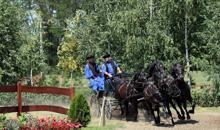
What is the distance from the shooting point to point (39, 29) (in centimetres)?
4131

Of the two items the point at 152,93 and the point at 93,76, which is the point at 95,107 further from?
the point at 152,93

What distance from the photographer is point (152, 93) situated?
13.8 m

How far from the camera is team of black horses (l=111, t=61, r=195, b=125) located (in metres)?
13.9

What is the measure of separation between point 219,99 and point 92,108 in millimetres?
6598

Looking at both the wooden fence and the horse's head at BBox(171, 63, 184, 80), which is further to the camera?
the wooden fence

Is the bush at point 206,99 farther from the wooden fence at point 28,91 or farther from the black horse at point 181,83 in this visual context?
the wooden fence at point 28,91

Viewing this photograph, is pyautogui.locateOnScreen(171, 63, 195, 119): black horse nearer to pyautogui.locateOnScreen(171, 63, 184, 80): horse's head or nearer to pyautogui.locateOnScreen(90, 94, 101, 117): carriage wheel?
pyautogui.locateOnScreen(171, 63, 184, 80): horse's head

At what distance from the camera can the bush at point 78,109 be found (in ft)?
40.8

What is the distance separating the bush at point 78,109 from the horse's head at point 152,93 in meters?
2.12

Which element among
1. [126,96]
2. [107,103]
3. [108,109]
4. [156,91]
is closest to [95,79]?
[107,103]

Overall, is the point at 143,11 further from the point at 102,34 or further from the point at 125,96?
the point at 125,96

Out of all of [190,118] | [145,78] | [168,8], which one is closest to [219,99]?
[168,8]

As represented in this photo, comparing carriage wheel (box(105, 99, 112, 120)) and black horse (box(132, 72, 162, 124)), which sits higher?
black horse (box(132, 72, 162, 124))

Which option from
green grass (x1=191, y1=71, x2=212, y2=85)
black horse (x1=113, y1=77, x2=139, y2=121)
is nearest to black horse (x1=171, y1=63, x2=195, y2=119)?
black horse (x1=113, y1=77, x2=139, y2=121)
